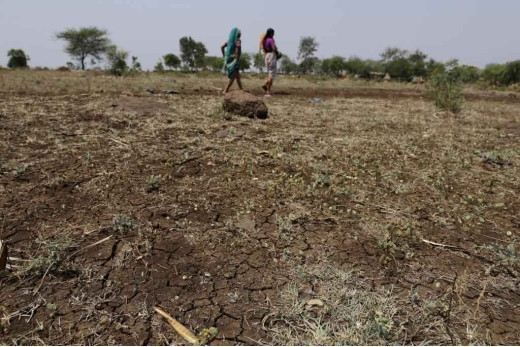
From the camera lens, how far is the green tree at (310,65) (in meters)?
60.2

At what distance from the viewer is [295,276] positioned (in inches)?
79.7

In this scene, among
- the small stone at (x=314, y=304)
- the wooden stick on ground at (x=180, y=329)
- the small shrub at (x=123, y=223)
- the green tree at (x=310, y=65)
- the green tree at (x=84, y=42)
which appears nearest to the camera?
the wooden stick on ground at (x=180, y=329)

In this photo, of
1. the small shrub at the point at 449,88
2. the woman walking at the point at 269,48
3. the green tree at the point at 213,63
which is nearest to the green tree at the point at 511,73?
the small shrub at the point at 449,88

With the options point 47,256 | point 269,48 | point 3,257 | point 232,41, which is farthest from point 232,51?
point 3,257

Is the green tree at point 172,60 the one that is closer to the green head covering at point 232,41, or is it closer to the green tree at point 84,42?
the green tree at point 84,42

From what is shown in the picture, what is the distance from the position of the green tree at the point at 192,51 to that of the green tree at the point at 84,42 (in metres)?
11.6

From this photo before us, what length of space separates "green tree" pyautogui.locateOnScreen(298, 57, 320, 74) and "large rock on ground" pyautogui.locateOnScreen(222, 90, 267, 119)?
58152 mm

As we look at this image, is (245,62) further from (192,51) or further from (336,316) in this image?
(336,316)

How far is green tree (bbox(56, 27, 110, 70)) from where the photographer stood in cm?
4441

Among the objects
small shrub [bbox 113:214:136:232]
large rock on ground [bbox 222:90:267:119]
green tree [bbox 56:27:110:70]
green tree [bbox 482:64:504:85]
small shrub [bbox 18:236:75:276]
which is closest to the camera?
small shrub [bbox 18:236:75:276]

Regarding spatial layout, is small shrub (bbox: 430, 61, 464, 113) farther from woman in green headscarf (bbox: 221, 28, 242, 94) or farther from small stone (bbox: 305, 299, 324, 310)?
small stone (bbox: 305, 299, 324, 310)

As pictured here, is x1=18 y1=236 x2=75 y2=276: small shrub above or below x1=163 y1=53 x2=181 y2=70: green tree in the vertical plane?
below

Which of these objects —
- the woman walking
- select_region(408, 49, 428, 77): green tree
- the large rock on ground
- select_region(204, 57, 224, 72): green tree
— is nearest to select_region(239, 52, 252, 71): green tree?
select_region(204, 57, 224, 72): green tree

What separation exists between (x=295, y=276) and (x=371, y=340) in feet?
1.89
